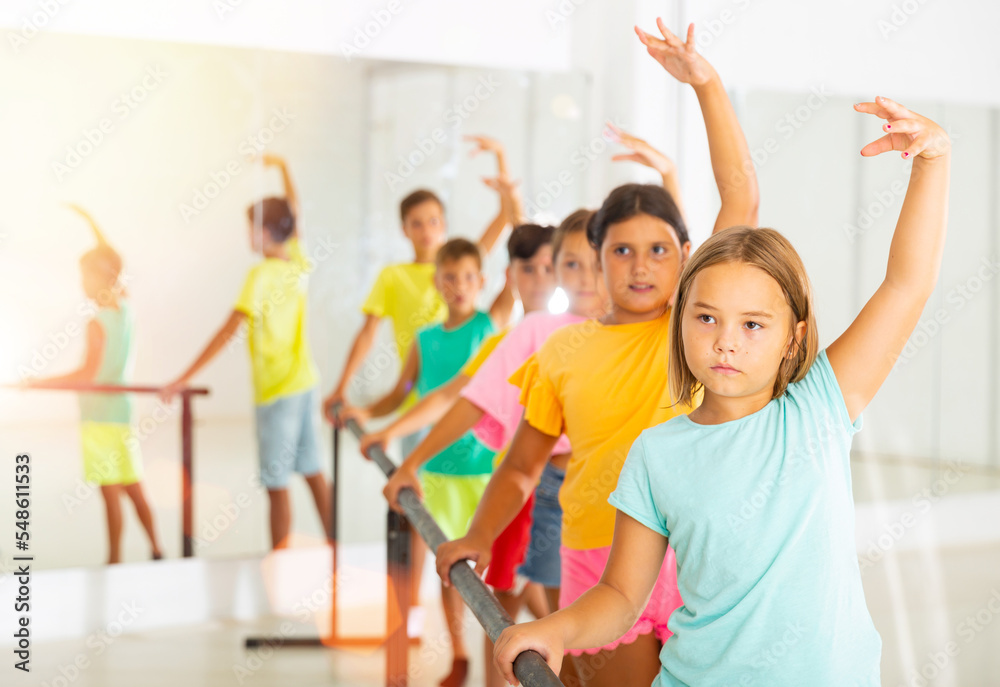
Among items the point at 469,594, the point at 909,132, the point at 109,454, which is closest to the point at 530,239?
the point at 469,594

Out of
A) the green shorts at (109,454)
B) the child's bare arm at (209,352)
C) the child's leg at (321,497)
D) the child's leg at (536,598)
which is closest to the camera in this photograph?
the child's leg at (536,598)

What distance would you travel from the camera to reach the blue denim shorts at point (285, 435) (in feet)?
10.1

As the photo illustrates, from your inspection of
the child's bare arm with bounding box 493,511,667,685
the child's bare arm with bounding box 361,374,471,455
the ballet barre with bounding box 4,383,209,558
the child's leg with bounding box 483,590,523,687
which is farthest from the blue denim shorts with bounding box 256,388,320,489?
the child's bare arm with bounding box 493,511,667,685

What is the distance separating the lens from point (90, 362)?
2842 mm

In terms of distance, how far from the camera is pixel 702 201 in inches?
121

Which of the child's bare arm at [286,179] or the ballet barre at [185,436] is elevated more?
the child's bare arm at [286,179]

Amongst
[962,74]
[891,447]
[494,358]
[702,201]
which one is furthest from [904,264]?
[891,447]

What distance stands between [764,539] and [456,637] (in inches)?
64.9

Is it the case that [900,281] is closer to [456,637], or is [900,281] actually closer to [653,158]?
[653,158]

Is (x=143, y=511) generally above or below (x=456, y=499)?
below

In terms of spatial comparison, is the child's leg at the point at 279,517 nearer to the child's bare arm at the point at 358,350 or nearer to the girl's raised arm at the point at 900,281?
the child's bare arm at the point at 358,350

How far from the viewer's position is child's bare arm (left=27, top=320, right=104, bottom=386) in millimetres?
2799

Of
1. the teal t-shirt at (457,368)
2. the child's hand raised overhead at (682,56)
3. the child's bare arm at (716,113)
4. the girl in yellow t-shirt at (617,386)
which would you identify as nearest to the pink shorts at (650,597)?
the girl in yellow t-shirt at (617,386)

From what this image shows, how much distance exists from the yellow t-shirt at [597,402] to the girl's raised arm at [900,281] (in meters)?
0.29
